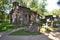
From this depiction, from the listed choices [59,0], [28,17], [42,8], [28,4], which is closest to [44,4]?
[42,8]

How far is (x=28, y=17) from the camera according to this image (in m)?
35.4

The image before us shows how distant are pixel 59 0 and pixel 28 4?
39.5 metres

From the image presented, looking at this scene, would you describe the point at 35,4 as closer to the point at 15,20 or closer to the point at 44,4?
the point at 44,4

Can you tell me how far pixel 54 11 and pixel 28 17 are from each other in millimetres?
58760

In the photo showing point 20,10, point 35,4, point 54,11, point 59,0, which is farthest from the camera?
point 54,11

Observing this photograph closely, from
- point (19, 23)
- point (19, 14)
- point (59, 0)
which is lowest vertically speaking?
point (19, 23)

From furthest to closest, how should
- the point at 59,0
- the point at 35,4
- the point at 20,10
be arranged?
the point at 35,4 → the point at 20,10 → the point at 59,0

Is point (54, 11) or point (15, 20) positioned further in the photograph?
point (54, 11)

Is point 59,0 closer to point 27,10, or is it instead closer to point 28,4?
point 27,10

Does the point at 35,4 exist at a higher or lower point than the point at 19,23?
higher

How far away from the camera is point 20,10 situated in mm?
34062

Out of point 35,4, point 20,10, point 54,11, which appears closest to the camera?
point 20,10

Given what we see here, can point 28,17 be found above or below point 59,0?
below

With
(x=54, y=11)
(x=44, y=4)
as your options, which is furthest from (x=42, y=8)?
(x=54, y=11)
